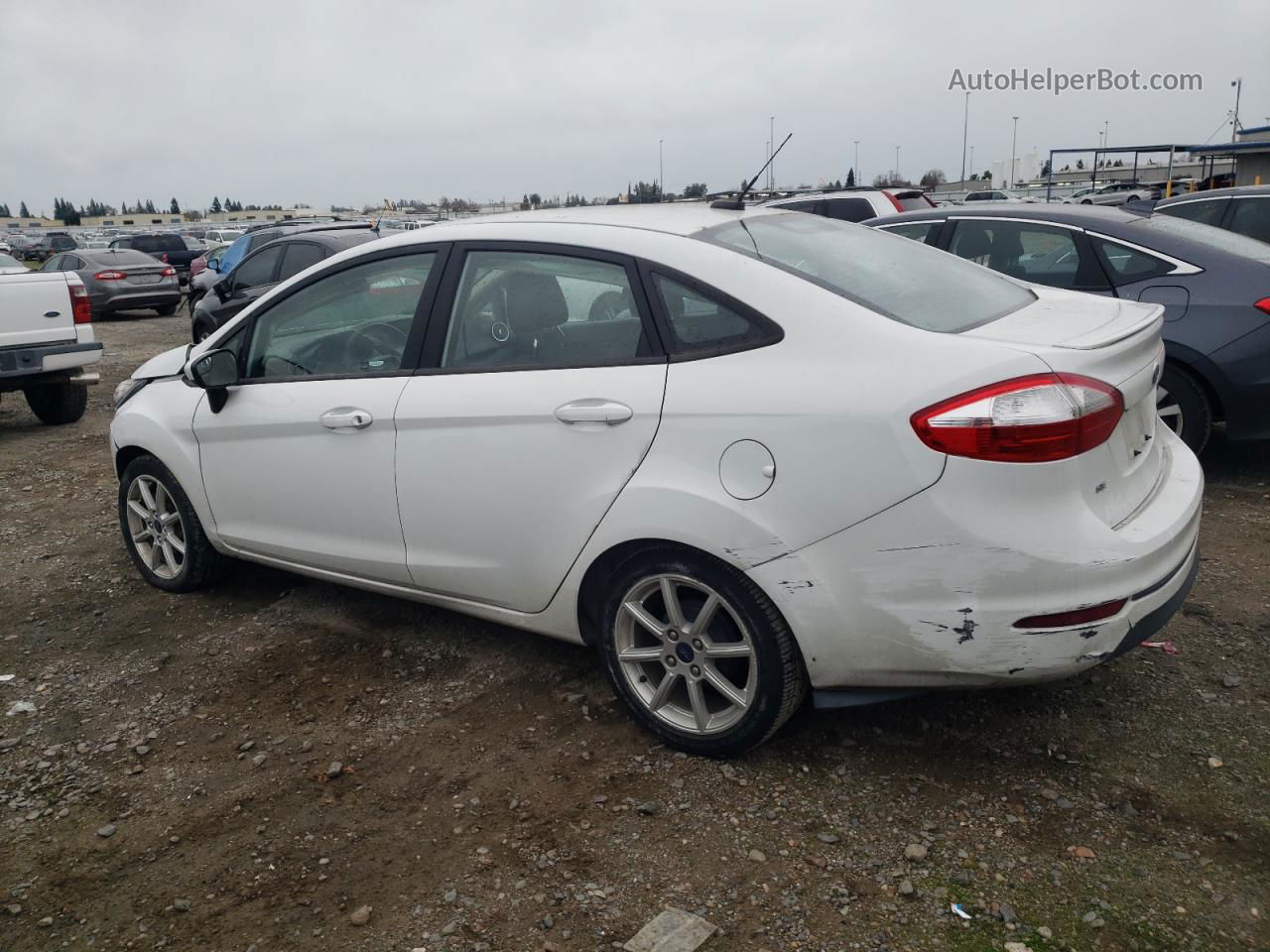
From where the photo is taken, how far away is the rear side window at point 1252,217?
892 cm

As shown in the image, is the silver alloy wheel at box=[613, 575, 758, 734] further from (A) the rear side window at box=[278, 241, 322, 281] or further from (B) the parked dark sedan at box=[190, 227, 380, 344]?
(A) the rear side window at box=[278, 241, 322, 281]

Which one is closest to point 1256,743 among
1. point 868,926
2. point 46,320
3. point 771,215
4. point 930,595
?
point 930,595

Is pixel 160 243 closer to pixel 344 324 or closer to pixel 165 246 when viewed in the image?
pixel 165 246

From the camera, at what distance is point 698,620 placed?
10.4ft

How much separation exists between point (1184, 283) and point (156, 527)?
5.56 m

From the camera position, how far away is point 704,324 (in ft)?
10.5

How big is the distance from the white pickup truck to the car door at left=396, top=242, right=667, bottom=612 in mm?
6213

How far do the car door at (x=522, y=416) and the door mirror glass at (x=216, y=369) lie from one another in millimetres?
1032

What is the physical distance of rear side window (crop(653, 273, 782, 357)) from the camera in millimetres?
3100

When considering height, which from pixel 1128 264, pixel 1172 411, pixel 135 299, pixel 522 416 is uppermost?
pixel 1128 264

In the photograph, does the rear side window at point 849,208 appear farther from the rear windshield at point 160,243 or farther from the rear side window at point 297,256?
the rear windshield at point 160,243

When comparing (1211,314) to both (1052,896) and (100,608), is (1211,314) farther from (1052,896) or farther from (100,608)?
(100,608)

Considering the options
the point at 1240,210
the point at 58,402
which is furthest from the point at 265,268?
the point at 1240,210

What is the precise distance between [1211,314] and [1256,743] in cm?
324
